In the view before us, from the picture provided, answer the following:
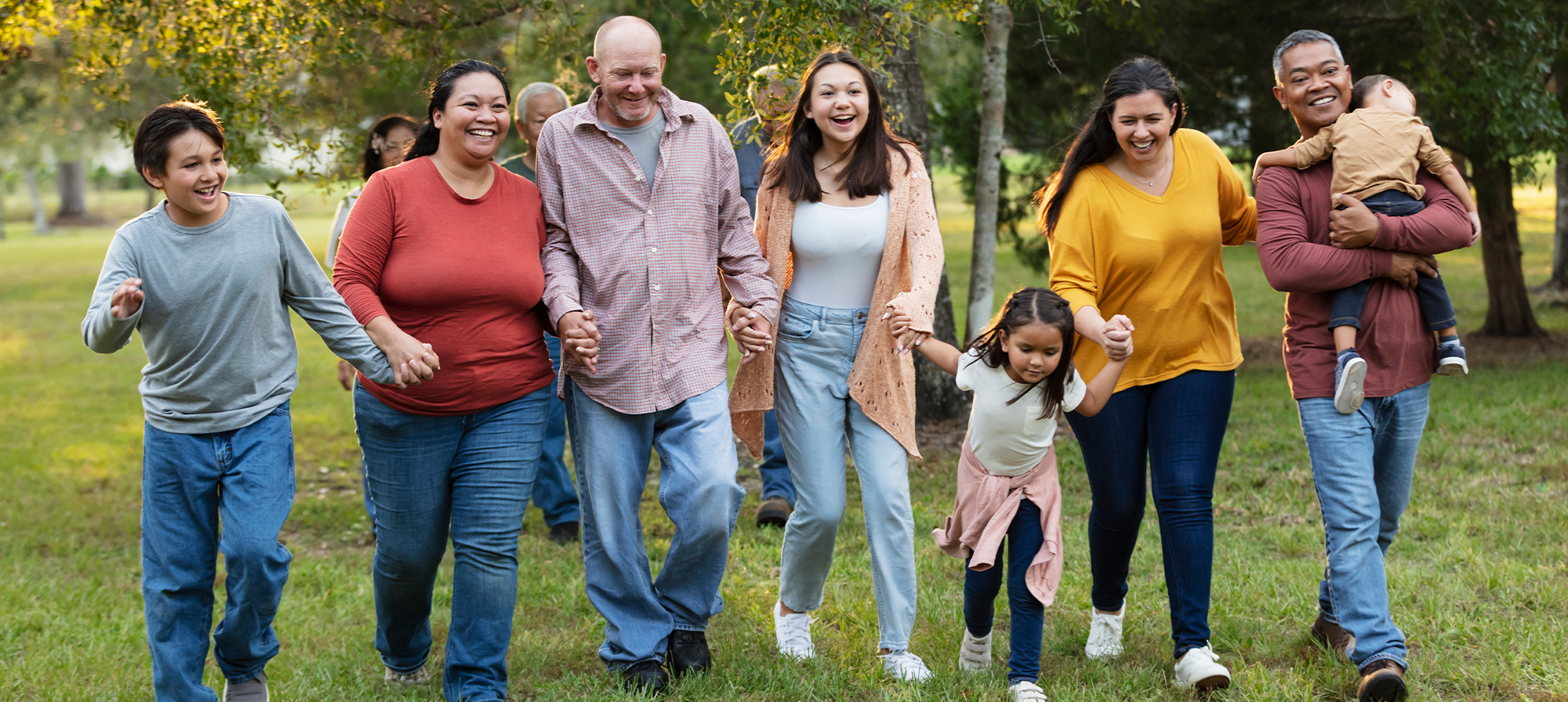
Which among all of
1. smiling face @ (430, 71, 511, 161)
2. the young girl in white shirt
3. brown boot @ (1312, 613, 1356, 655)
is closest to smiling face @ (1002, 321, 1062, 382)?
the young girl in white shirt

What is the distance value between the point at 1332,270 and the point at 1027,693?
163 cm

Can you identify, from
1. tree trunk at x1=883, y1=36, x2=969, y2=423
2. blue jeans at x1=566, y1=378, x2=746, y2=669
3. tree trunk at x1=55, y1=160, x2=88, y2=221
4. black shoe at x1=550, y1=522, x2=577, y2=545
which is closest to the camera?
blue jeans at x1=566, y1=378, x2=746, y2=669

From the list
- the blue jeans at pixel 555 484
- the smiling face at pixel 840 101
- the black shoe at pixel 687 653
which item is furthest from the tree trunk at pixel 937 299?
the black shoe at pixel 687 653

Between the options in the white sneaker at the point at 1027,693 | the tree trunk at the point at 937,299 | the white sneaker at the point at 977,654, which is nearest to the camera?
the white sneaker at the point at 1027,693

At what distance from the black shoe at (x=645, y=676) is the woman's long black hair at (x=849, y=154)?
1.65 metres

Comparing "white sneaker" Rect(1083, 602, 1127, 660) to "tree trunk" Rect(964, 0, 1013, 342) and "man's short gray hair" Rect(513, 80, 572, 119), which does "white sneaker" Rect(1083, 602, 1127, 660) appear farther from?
"tree trunk" Rect(964, 0, 1013, 342)

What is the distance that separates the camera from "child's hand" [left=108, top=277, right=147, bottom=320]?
332 cm

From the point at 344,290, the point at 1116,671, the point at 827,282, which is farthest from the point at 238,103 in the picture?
the point at 1116,671

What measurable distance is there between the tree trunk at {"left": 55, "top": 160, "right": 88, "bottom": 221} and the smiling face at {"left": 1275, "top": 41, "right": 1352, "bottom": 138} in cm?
6115

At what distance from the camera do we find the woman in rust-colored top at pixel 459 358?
3816mm

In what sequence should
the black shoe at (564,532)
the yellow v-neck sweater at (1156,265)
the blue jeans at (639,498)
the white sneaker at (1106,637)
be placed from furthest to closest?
the black shoe at (564,532) < the white sneaker at (1106,637) < the blue jeans at (639,498) < the yellow v-neck sweater at (1156,265)

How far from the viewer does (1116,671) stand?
4.23 m

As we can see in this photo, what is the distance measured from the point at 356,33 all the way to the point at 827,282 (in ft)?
15.2

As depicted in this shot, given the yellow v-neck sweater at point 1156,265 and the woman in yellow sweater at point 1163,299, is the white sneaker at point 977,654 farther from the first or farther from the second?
the yellow v-neck sweater at point 1156,265
